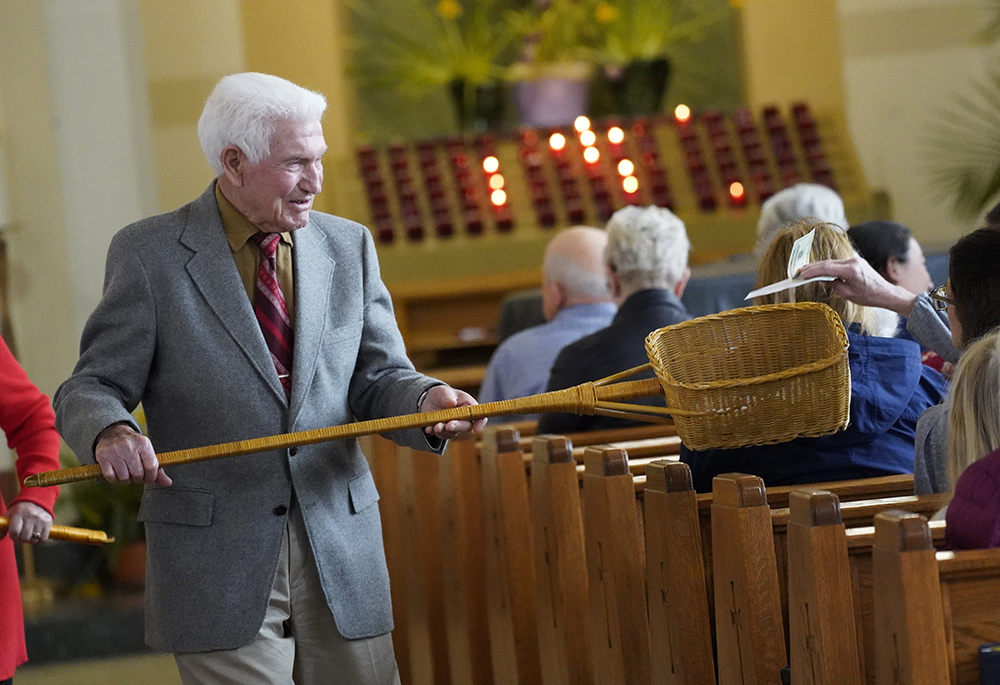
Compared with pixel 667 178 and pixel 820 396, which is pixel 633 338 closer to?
pixel 820 396

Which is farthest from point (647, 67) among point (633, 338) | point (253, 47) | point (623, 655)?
point (623, 655)

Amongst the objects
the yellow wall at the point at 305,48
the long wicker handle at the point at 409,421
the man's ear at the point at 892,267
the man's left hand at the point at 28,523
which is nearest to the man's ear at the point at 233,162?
the long wicker handle at the point at 409,421

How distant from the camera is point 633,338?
10.8ft

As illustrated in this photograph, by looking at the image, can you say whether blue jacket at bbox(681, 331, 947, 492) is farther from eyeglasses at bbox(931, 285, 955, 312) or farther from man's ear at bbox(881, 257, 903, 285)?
man's ear at bbox(881, 257, 903, 285)

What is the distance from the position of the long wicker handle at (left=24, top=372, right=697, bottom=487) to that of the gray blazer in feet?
0.39

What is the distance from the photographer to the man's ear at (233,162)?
2.08 meters

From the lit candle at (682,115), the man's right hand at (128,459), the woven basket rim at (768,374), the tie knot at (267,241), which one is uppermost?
the lit candle at (682,115)

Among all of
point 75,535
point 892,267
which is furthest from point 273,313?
point 892,267

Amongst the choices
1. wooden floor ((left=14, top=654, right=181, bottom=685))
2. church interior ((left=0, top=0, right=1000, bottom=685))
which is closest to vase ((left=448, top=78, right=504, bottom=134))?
church interior ((left=0, top=0, right=1000, bottom=685))

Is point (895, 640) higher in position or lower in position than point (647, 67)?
lower

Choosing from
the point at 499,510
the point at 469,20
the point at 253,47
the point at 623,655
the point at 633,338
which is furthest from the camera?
the point at 469,20

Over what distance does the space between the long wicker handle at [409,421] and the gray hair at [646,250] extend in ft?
4.69

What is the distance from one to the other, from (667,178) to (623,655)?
4.96 metres

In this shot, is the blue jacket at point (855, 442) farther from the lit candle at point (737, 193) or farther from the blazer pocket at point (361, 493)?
the lit candle at point (737, 193)
